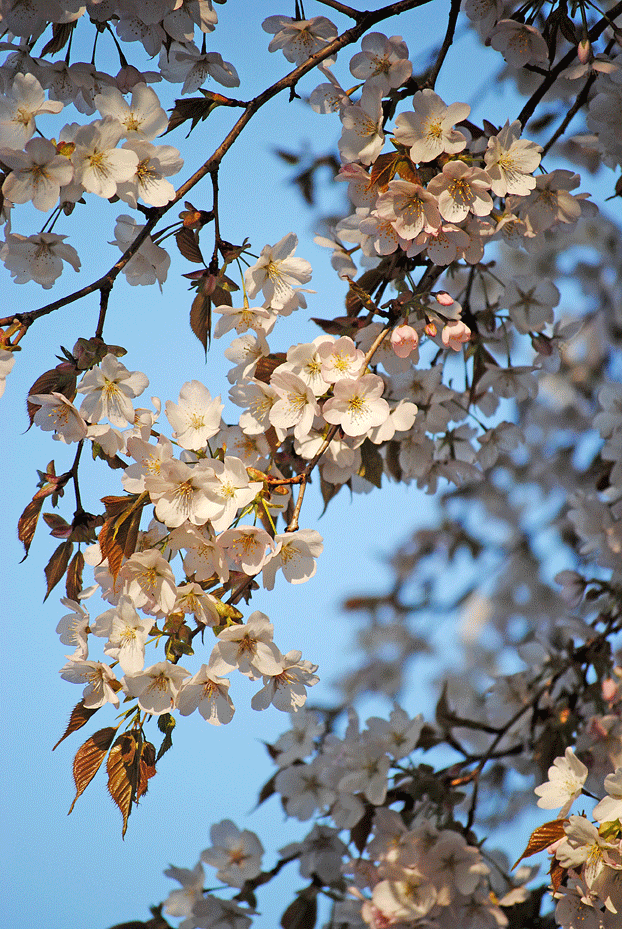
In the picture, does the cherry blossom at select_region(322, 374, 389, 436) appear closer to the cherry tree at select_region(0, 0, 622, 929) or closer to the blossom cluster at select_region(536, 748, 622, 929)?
the cherry tree at select_region(0, 0, 622, 929)

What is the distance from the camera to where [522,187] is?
90 centimetres

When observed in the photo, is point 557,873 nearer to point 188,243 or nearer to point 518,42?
point 188,243

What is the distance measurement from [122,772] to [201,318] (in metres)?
0.52

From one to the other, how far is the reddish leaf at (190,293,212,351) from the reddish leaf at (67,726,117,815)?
46 centimetres

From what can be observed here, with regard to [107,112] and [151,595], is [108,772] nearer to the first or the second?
[151,595]

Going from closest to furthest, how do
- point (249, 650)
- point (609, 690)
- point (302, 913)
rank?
point (249, 650) < point (302, 913) < point (609, 690)

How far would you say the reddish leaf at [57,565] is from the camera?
0.85 metres

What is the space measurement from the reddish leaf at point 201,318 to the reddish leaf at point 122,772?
466 mm

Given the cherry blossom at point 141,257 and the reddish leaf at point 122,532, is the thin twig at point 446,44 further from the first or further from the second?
the reddish leaf at point 122,532

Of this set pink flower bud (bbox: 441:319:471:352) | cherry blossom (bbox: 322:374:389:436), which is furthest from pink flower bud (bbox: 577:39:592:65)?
cherry blossom (bbox: 322:374:389:436)

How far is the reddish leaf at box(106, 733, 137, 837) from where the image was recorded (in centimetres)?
74

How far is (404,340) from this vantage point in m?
0.85

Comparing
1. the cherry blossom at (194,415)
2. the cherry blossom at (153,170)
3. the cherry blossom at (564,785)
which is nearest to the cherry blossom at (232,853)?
the cherry blossom at (564,785)

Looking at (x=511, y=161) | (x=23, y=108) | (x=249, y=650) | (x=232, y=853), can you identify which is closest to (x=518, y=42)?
(x=511, y=161)
